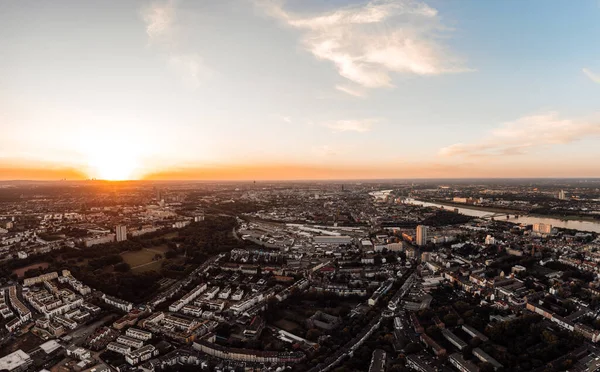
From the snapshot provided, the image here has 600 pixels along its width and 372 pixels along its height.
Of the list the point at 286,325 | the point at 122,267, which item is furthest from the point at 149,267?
the point at 286,325

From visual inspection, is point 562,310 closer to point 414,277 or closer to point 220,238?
point 414,277

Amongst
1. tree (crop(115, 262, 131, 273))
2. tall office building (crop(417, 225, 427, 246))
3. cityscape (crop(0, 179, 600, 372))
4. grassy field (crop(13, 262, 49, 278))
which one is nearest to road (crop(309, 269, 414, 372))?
cityscape (crop(0, 179, 600, 372))

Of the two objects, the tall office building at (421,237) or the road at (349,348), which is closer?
the road at (349,348)

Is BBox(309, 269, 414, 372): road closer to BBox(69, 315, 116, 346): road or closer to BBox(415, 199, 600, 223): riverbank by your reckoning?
BBox(69, 315, 116, 346): road

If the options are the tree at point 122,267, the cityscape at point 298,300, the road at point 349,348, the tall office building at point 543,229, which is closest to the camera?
the road at point 349,348

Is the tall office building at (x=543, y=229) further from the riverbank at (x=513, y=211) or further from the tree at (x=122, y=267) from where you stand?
the tree at (x=122, y=267)

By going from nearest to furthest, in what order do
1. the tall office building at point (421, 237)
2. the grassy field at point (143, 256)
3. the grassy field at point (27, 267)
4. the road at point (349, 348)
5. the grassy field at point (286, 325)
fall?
1. the road at point (349, 348)
2. the grassy field at point (286, 325)
3. the grassy field at point (27, 267)
4. the grassy field at point (143, 256)
5. the tall office building at point (421, 237)

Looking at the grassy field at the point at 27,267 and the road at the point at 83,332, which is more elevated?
the grassy field at the point at 27,267

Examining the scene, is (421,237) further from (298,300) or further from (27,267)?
(27,267)

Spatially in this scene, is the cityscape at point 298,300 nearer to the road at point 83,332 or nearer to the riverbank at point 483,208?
the road at point 83,332

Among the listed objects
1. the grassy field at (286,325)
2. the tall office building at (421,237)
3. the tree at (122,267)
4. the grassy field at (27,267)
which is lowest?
the grassy field at (286,325)

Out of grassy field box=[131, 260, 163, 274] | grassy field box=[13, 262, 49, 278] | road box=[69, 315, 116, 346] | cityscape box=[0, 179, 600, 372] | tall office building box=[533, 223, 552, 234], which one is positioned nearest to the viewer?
cityscape box=[0, 179, 600, 372]

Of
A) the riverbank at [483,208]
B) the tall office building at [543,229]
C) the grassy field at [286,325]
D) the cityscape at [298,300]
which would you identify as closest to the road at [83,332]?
the cityscape at [298,300]
